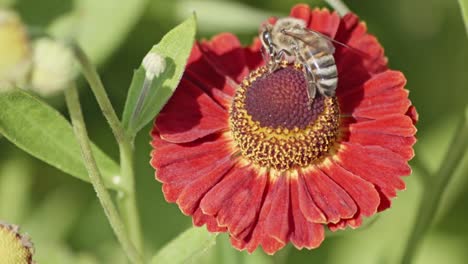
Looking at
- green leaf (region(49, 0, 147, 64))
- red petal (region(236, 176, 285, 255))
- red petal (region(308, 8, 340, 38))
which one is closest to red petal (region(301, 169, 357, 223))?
red petal (region(236, 176, 285, 255))

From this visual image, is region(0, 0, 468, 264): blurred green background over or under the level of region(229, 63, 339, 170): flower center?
under

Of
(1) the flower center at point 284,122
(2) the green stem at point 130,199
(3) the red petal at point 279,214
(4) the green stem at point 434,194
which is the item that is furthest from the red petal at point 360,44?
(2) the green stem at point 130,199

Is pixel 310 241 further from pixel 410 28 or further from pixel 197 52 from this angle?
pixel 410 28

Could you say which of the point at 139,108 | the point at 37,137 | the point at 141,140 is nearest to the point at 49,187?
the point at 141,140

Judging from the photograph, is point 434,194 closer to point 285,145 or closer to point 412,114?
A: point 412,114

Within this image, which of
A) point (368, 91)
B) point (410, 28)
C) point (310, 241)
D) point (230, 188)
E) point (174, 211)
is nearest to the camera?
point (310, 241)

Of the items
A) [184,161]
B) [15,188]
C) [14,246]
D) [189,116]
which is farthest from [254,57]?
[15,188]

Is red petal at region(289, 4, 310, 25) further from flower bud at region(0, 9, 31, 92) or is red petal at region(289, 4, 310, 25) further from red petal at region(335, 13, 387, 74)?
flower bud at region(0, 9, 31, 92)

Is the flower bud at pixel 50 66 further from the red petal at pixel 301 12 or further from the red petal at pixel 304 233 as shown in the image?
the red petal at pixel 301 12
